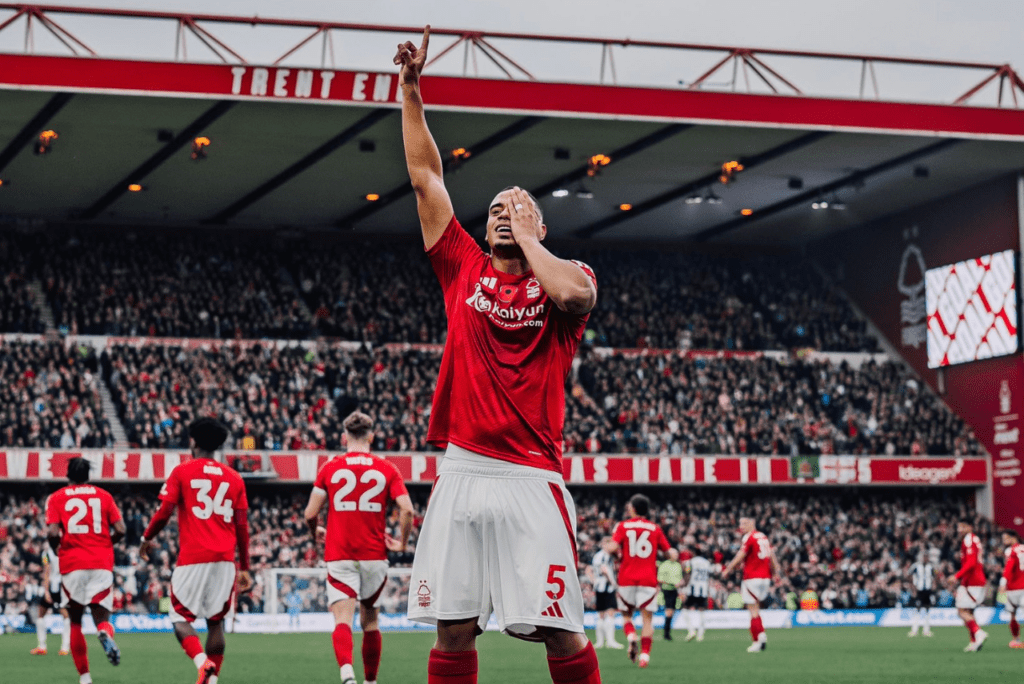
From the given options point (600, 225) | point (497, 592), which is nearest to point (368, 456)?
point (497, 592)

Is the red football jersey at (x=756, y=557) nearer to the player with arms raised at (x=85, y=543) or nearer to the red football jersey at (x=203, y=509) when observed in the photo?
the player with arms raised at (x=85, y=543)

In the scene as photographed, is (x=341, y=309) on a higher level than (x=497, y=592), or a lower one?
higher

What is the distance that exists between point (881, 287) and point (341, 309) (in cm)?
1653

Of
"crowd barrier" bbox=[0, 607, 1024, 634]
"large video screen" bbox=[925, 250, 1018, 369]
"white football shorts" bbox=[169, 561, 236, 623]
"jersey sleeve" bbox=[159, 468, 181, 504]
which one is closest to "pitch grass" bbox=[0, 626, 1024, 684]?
"crowd barrier" bbox=[0, 607, 1024, 634]

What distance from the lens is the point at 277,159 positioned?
34094 millimetres

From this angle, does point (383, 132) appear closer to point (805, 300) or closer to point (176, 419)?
point (176, 419)

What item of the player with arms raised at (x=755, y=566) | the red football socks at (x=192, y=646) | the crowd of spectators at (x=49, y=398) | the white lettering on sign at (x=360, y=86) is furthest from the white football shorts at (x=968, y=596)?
the crowd of spectators at (x=49, y=398)

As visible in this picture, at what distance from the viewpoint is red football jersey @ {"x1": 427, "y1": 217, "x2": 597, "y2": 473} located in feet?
17.2

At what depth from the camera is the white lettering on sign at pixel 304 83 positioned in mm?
28094

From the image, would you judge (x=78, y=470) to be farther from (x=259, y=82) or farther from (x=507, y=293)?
(x=259, y=82)

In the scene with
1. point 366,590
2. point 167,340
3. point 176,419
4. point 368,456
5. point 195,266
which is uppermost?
point 195,266

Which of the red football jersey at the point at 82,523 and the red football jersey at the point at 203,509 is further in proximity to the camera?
A: the red football jersey at the point at 82,523

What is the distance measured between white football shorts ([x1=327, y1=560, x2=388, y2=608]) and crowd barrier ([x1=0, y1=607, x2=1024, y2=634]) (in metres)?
15.8

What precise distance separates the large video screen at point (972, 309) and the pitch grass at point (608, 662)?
12.6 m
